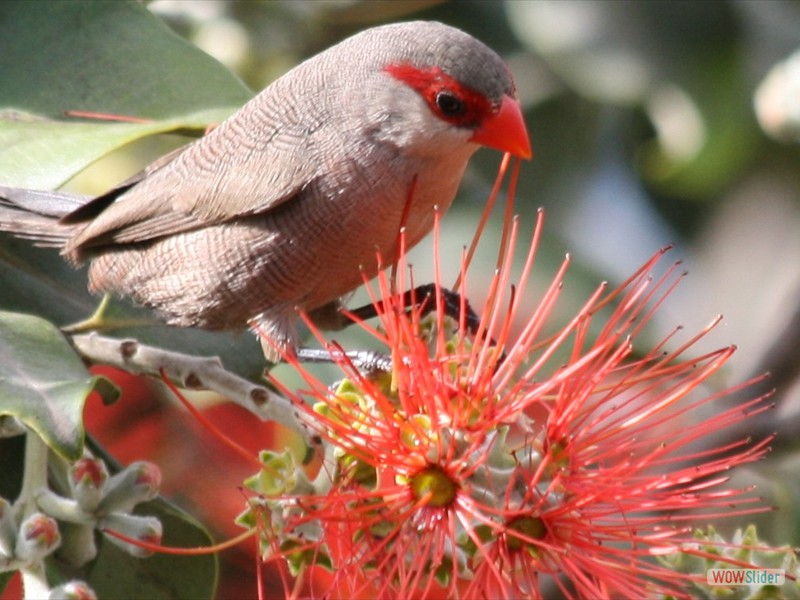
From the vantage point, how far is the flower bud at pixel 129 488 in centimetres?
201

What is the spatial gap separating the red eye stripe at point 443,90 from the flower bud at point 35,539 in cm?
107

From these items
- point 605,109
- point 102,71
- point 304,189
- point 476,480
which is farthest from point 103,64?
point 605,109

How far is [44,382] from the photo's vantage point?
1941 millimetres

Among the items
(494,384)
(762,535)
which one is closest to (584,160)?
(762,535)

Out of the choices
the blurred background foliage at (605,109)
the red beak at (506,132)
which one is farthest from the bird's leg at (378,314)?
the blurred background foliage at (605,109)

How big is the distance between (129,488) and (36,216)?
0.94 meters

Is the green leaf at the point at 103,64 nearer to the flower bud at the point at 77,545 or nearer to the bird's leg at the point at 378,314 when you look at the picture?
the bird's leg at the point at 378,314

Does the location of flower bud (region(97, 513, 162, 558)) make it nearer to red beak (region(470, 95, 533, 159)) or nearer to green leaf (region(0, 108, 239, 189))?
green leaf (region(0, 108, 239, 189))

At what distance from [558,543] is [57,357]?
82 centimetres

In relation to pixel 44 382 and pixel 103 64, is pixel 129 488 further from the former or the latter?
pixel 103 64

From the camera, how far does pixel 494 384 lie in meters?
1.92

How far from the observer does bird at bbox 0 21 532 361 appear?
2488 millimetres

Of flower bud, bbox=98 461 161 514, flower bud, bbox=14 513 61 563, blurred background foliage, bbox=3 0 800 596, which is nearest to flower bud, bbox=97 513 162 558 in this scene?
flower bud, bbox=98 461 161 514

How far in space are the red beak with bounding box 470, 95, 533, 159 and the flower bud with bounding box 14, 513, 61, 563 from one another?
107 centimetres
